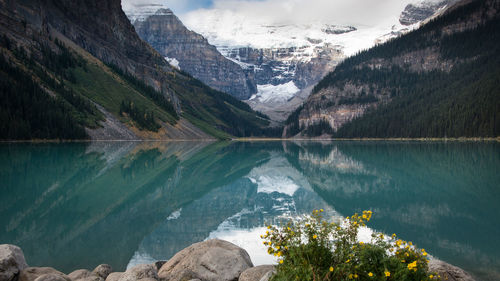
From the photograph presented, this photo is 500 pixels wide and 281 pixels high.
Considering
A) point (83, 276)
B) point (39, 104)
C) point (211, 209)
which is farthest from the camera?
point (39, 104)

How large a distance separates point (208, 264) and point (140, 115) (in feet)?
498

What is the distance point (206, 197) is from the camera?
2831 cm

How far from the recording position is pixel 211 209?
2428cm

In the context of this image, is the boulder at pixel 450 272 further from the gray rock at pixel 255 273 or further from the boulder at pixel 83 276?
the boulder at pixel 83 276

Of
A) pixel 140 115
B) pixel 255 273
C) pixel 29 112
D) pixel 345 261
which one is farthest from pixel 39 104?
pixel 345 261

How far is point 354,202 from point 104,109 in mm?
136450

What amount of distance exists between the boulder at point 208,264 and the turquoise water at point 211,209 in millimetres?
3159

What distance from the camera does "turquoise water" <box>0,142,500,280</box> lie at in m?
15.1

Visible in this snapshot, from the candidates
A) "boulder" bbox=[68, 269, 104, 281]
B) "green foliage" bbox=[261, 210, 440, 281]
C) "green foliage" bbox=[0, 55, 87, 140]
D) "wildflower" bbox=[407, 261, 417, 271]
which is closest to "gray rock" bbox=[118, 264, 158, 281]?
"boulder" bbox=[68, 269, 104, 281]

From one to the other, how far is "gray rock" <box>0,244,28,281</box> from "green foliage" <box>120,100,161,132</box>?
14509 centimetres

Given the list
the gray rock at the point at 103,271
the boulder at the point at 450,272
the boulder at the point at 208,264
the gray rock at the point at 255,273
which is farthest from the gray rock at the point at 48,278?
the boulder at the point at 450,272

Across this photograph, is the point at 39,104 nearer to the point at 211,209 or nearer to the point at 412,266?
the point at 211,209

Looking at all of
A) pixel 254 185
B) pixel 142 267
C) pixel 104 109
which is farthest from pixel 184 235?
pixel 104 109

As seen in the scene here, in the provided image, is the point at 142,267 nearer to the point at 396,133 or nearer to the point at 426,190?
the point at 426,190
